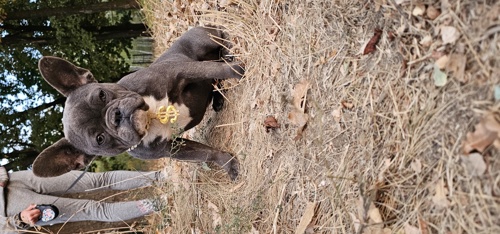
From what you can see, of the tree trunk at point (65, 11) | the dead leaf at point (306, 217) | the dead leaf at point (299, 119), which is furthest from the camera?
the tree trunk at point (65, 11)

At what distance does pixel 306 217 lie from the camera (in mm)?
3510

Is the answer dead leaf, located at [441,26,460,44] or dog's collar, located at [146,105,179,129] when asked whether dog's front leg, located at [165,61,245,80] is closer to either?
dog's collar, located at [146,105,179,129]

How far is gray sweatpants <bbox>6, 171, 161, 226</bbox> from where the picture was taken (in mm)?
5836

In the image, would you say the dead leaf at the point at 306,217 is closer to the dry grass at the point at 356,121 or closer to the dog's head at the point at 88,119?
the dry grass at the point at 356,121

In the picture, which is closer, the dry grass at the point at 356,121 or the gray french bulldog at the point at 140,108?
the dry grass at the point at 356,121

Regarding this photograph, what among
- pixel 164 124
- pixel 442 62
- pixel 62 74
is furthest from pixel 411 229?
pixel 62 74

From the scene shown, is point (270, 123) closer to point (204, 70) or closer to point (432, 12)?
point (204, 70)

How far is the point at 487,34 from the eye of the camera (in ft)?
7.45

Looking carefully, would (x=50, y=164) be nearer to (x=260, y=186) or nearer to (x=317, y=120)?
(x=260, y=186)

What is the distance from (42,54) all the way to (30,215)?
5175 millimetres

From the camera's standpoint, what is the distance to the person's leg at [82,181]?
19.8 feet

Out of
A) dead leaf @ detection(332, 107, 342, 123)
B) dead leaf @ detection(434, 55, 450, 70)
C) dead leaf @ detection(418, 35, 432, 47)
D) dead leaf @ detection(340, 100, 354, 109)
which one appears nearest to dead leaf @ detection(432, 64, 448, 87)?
dead leaf @ detection(434, 55, 450, 70)

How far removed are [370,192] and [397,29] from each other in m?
0.97

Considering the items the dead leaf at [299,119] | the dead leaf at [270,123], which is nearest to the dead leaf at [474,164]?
the dead leaf at [299,119]
